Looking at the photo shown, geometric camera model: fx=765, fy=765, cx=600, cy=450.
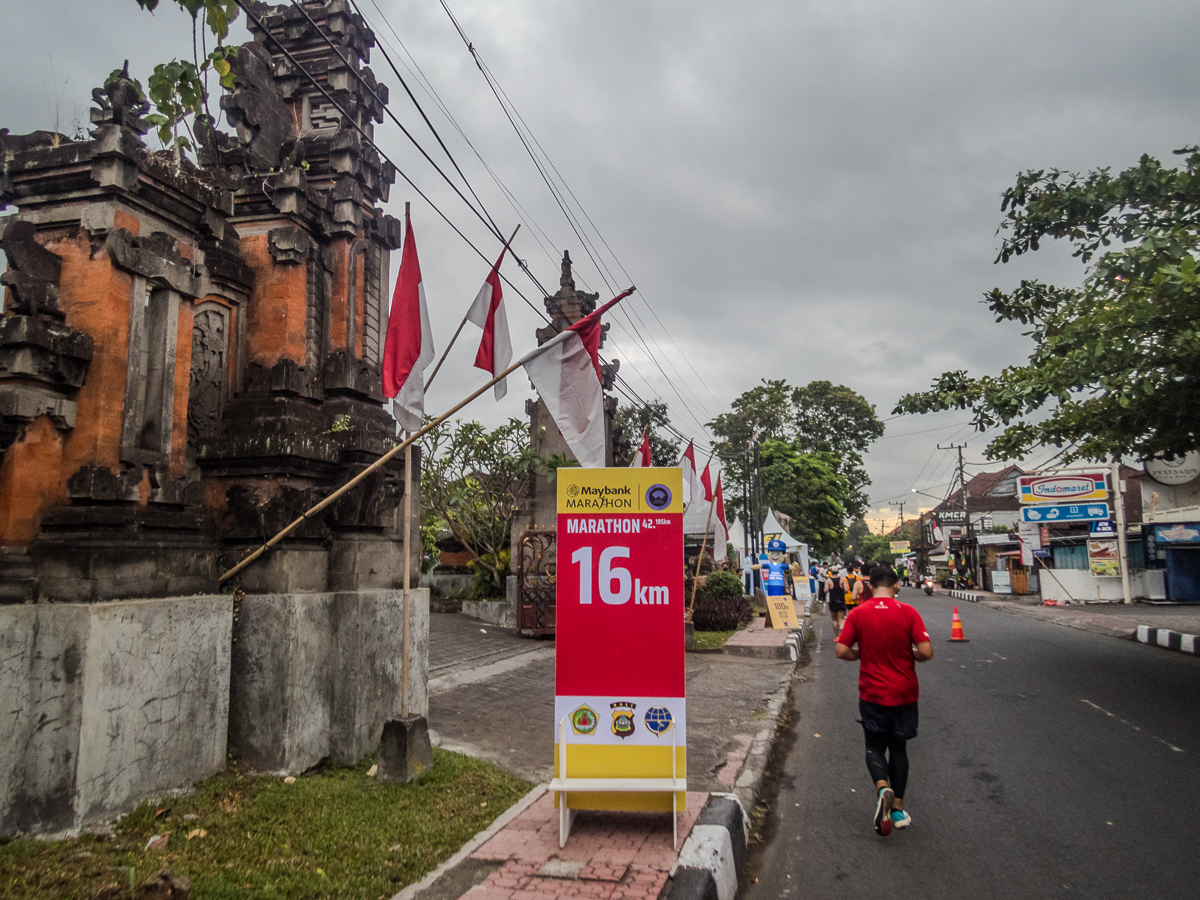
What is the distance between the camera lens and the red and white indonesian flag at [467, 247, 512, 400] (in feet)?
18.8

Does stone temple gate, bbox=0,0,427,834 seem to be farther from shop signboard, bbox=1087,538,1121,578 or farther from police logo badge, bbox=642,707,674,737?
shop signboard, bbox=1087,538,1121,578

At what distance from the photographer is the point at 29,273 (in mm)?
4305

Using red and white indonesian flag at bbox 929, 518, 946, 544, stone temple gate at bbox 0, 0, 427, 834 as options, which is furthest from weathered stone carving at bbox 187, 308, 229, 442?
red and white indonesian flag at bbox 929, 518, 946, 544

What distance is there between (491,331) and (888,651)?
11.9 feet

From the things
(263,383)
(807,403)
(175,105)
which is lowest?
(263,383)

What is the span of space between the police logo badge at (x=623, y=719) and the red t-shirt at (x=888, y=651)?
1728 mm

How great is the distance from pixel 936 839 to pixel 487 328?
15.1ft

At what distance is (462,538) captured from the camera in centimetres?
1966

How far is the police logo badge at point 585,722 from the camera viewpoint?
436 cm

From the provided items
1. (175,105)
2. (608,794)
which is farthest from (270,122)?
(608,794)

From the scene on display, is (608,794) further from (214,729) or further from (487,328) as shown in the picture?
(487,328)

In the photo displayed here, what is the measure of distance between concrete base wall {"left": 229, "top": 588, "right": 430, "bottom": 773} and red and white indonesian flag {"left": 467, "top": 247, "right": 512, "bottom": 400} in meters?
1.93

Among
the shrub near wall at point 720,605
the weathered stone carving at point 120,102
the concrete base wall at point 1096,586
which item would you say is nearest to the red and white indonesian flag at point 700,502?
the shrub near wall at point 720,605

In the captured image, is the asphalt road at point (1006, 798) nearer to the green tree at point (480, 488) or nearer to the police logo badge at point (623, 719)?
the police logo badge at point (623, 719)
